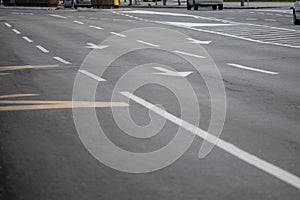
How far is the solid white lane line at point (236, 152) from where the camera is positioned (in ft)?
18.0

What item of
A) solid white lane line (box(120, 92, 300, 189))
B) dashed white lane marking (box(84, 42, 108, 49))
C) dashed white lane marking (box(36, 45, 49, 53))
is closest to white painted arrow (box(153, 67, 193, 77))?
solid white lane line (box(120, 92, 300, 189))

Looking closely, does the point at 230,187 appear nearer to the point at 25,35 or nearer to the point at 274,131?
the point at 274,131

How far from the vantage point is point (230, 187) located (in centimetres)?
523

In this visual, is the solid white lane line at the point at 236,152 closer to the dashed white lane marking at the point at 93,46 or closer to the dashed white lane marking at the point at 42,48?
the dashed white lane marking at the point at 42,48

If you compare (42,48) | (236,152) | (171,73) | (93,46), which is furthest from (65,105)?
(93,46)

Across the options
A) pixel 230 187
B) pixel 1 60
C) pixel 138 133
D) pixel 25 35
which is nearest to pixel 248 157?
pixel 230 187

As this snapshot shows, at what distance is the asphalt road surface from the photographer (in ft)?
17.6

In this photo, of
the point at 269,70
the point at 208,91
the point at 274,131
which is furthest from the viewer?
the point at 269,70

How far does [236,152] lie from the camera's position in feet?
20.9

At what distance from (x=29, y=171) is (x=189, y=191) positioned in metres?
1.43

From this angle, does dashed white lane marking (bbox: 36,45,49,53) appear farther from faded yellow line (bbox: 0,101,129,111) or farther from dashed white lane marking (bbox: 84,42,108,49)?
faded yellow line (bbox: 0,101,129,111)

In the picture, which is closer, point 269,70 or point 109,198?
point 109,198

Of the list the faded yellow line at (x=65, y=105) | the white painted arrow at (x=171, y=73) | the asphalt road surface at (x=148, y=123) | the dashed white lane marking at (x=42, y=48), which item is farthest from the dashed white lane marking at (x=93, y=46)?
the faded yellow line at (x=65, y=105)

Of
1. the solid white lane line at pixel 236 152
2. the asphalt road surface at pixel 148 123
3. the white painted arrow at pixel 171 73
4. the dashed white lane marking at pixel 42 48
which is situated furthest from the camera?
the dashed white lane marking at pixel 42 48
